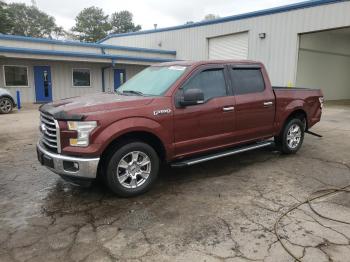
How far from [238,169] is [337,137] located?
14.3ft

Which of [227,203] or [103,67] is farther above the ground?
[103,67]

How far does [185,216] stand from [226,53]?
17586 millimetres

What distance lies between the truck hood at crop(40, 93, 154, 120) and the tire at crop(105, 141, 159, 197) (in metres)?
0.55

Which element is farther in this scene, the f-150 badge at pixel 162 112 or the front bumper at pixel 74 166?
the f-150 badge at pixel 162 112

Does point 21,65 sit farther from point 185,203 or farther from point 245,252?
point 245,252

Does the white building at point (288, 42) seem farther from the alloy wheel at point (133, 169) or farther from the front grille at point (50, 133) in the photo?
the front grille at point (50, 133)

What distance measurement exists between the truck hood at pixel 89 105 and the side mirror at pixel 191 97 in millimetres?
483

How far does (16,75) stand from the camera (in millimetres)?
18344

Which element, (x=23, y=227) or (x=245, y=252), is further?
(x=23, y=227)

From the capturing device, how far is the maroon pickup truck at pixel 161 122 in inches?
159

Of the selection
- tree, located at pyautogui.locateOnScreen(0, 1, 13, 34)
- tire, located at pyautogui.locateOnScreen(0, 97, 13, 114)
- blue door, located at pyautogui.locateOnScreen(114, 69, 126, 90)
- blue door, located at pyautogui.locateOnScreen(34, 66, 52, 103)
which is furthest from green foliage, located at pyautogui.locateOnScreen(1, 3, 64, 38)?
tire, located at pyautogui.locateOnScreen(0, 97, 13, 114)

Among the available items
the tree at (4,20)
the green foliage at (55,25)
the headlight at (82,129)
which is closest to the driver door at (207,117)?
the headlight at (82,129)

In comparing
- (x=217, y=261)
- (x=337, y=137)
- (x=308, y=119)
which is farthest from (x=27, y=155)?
(x=337, y=137)

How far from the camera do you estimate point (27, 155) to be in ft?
22.4
